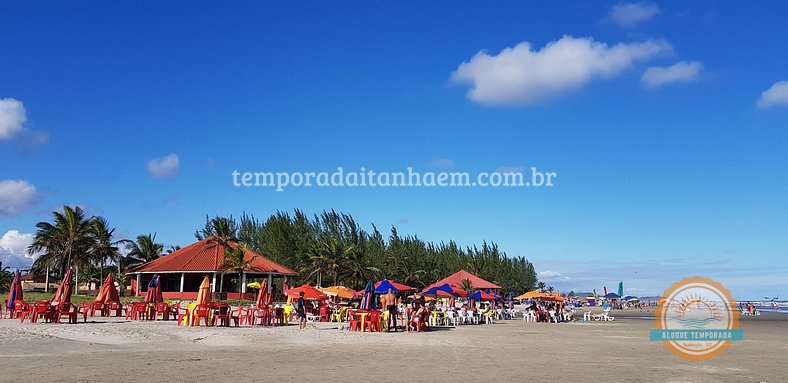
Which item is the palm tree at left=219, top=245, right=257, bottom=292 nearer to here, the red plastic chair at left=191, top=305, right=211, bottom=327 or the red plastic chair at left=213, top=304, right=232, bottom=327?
the red plastic chair at left=213, top=304, right=232, bottom=327

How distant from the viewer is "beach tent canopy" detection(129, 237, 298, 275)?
42656 millimetres

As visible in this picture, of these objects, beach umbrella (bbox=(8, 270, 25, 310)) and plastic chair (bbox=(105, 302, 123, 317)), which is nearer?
beach umbrella (bbox=(8, 270, 25, 310))

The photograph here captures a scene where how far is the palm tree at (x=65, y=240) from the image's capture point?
43000 mm

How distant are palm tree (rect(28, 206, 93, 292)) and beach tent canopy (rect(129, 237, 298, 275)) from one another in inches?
152

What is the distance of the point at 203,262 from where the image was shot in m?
44.0

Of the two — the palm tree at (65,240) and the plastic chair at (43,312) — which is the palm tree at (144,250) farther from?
the plastic chair at (43,312)

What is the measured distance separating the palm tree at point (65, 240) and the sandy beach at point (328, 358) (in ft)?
Result: 88.2

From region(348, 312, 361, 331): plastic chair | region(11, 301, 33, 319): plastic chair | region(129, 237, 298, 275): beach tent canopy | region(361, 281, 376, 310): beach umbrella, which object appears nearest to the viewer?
region(11, 301, 33, 319): plastic chair

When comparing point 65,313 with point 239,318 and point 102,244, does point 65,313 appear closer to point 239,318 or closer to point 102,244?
point 239,318

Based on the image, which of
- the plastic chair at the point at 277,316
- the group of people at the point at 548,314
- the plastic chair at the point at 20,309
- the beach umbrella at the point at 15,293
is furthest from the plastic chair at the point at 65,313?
the group of people at the point at 548,314

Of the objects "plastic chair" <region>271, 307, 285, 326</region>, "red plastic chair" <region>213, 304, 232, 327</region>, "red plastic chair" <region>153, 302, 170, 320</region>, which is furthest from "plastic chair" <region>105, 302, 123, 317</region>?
"plastic chair" <region>271, 307, 285, 326</region>

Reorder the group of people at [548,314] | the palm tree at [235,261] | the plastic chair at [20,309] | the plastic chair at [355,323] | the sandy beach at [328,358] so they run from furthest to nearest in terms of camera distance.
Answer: the palm tree at [235,261] → the group of people at [548,314] → the plastic chair at [355,323] → the plastic chair at [20,309] → the sandy beach at [328,358]

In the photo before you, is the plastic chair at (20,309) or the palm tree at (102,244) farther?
the palm tree at (102,244)

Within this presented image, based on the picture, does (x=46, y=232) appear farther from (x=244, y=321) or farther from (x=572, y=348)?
(x=572, y=348)
